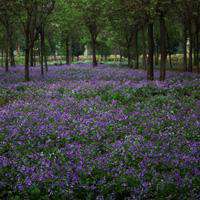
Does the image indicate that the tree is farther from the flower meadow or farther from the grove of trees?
the flower meadow

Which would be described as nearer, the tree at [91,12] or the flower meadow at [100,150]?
the flower meadow at [100,150]

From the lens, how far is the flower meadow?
6.39 meters

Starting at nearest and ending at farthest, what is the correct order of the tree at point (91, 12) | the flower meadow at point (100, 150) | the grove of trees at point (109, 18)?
1. the flower meadow at point (100, 150)
2. the grove of trees at point (109, 18)
3. the tree at point (91, 12)

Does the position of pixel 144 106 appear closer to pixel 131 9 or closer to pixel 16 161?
pixel 16 161

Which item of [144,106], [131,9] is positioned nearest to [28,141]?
[144,106]

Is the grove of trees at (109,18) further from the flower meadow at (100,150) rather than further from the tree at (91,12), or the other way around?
the flower meadow at (100,150)

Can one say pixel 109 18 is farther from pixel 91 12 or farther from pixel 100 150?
pixel 100 150

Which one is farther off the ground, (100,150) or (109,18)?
(109,18)

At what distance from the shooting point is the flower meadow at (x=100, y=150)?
6.39m

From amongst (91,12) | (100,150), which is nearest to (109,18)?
(91,12)

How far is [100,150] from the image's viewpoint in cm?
877

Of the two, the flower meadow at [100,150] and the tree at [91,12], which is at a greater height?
the tree at [91,12]

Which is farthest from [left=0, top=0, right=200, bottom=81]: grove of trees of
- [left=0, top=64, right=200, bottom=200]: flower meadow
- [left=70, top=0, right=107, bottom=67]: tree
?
[left=0, top=64, right=200, bottom=200]: flower meadow

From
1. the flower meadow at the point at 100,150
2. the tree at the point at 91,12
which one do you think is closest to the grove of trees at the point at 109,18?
the tree at the point at 91,12
